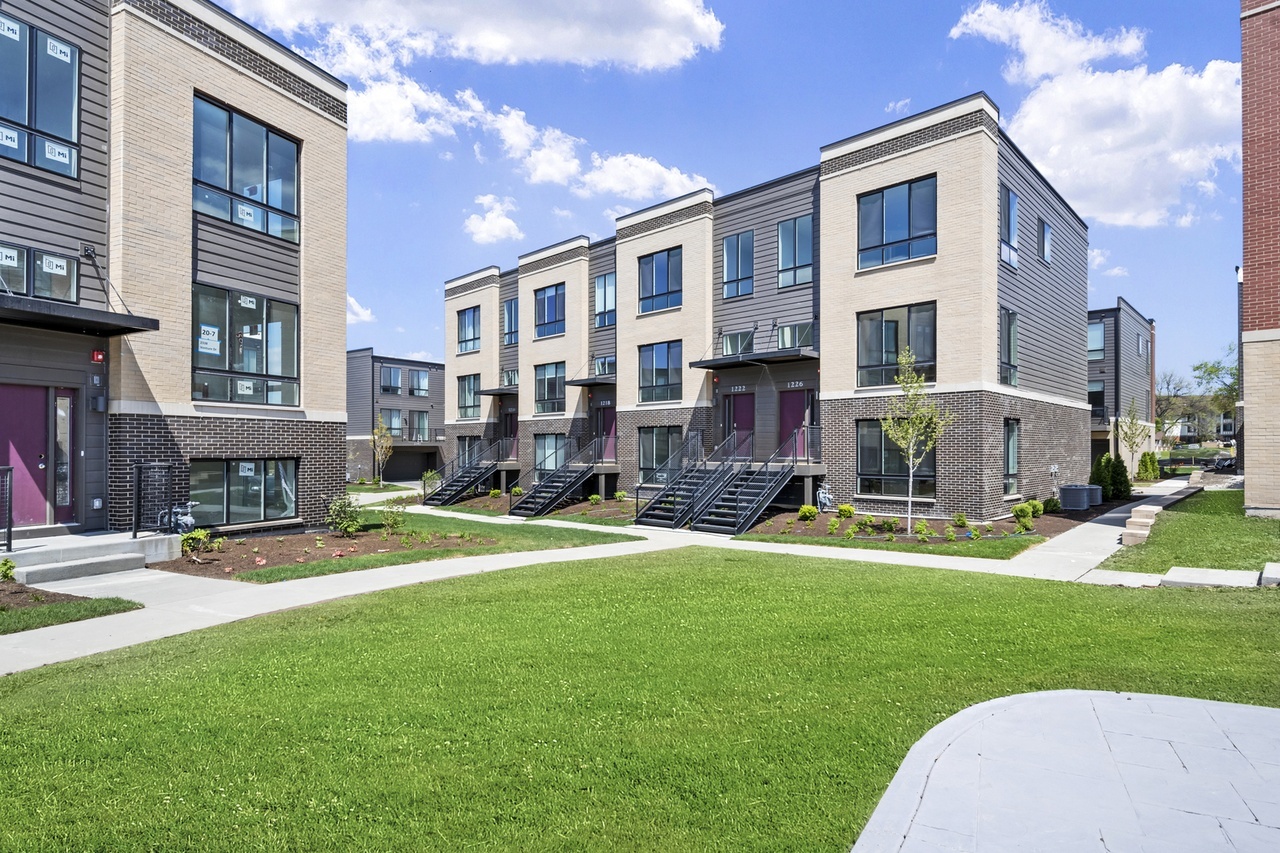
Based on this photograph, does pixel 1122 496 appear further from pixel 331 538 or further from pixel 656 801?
pixel 656 801

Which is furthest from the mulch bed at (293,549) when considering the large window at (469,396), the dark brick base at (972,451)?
the large window at (469,396)

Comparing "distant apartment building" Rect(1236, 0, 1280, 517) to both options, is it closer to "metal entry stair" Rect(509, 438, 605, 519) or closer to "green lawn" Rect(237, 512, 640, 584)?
"green lawn" Rect(237, 512, 640, 584)

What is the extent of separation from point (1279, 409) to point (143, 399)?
22.3 metres

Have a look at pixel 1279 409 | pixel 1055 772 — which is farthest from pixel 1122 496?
pixel 1055 772

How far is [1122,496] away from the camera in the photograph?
87.0 feet

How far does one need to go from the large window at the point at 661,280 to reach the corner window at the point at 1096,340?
84.5ft

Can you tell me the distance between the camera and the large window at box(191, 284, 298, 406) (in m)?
14.4

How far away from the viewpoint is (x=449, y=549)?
14.5m

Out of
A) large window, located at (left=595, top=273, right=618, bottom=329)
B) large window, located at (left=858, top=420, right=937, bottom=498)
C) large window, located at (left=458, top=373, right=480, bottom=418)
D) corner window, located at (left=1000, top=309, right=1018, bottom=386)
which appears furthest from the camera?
large window, located at (left=458, top=373, right=480, bottom=418)

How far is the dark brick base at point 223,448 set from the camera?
512 inches

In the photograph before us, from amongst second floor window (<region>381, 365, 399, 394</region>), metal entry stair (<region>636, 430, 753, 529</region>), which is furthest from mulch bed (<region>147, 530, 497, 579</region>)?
second floor window (<region>381, 365, 399, 394</region>)

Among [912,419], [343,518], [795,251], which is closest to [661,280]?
[795,251]

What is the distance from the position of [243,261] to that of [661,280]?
14961 millimetres

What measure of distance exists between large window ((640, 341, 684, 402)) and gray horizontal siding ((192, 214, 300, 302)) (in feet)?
43.8
